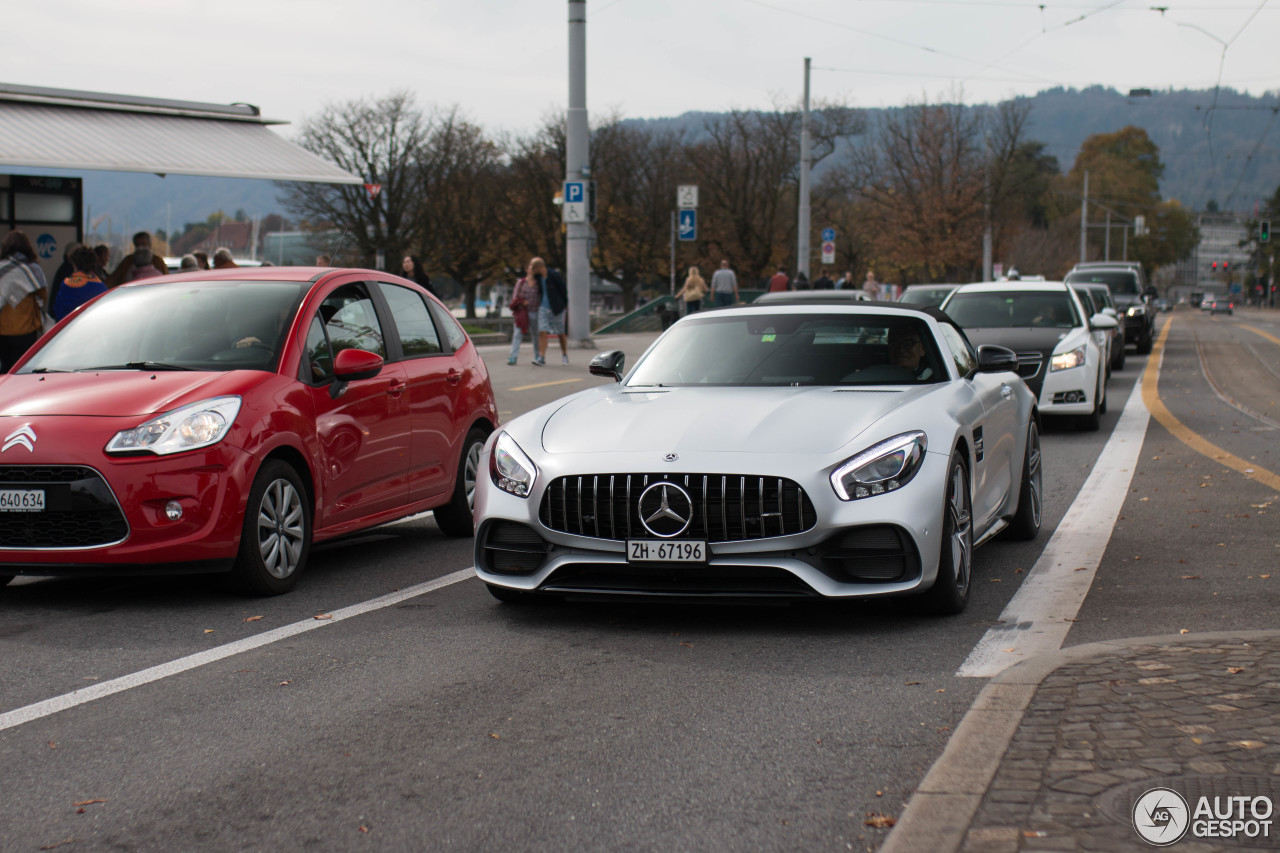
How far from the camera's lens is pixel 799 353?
23.9ft

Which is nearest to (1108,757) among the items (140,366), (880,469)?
(880,469)

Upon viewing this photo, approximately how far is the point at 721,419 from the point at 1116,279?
30.6m

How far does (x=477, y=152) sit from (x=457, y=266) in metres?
5.61

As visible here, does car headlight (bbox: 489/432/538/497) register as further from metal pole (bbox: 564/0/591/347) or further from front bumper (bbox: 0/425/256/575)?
metal pole (bbox: 564/0/591/347)

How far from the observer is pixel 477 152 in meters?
66.6

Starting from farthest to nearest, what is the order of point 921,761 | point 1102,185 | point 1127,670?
point 1102,185 < point 1127,670 < point 921,761

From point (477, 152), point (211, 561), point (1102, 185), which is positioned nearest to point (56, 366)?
point (211, 561)

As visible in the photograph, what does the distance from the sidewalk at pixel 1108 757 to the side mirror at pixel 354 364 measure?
12.6ft

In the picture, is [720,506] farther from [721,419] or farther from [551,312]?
[551,312]

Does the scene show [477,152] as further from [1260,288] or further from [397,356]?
[1260,288]

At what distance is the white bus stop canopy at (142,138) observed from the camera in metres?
17.5

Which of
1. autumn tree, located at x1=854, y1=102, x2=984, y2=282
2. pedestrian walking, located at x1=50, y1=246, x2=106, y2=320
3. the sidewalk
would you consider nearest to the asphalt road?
the sidewalk

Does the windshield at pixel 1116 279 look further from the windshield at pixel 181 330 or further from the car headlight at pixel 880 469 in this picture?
the car headlight at pixel 880 469

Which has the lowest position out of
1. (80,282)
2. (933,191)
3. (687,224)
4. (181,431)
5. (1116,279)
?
(181,431)
